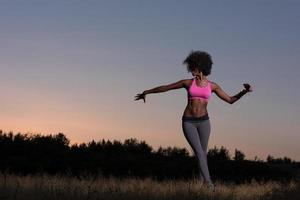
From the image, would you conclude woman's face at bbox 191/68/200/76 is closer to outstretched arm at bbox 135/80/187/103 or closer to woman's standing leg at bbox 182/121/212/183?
outstretched arm at bbox 135/80/187/103

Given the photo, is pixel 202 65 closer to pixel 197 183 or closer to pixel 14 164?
pixel 197 183

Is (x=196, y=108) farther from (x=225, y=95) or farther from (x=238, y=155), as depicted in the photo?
(x=238, y=155)

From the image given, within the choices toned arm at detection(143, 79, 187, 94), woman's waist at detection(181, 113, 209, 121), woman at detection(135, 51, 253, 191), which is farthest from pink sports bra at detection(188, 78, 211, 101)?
woman's waist at detection(181, 113, 209, 121)

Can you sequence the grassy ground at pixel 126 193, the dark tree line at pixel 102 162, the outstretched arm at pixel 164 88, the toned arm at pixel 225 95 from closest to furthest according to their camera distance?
the grassy ground at pixel 126 193 → the outstretched arm at pixel 164 88 → the toned arm at pixel 225 95 → the dark tree line at pixel 102 162

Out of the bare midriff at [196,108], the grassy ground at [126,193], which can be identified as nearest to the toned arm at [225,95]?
the bare midriff at [196,108]

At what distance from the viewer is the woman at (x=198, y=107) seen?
45.5 feet

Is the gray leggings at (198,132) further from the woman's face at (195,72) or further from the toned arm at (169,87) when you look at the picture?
the woman's face at (195,72)

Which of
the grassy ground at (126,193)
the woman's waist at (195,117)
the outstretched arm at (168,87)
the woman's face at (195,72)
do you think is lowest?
the grassy ground at (126,193)

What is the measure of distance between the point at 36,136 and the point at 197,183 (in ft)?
51.7

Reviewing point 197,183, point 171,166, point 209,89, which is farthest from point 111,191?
point 171,166

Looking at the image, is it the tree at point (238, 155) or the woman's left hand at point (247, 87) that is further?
the tree at point (238, 155)

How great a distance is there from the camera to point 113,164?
23656 millimetres

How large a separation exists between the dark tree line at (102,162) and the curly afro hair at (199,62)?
6.77 metres

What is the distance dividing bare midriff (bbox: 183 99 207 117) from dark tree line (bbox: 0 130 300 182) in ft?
22.6
